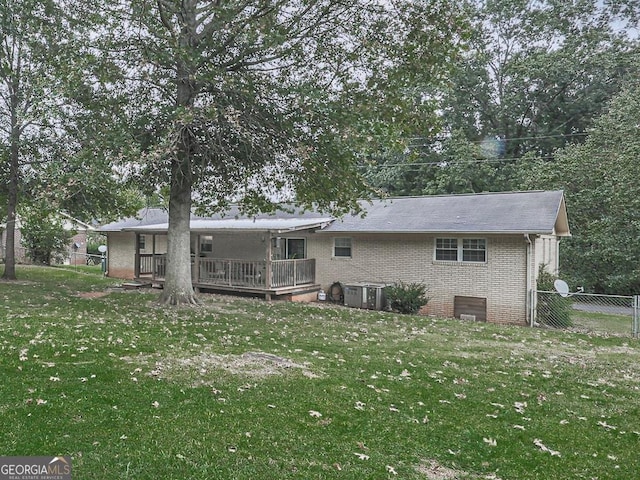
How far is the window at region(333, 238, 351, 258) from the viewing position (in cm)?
1786

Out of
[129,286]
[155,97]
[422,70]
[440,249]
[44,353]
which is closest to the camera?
[44,353]

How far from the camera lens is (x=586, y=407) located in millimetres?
5824

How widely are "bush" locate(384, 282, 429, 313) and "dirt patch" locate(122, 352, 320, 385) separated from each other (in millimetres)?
8253

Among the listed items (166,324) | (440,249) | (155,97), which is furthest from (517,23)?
(166,324)

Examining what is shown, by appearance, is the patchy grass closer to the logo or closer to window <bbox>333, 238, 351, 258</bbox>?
window <bbox>333, 238, 351, 258</bbox>

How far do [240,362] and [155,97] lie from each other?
8.33 m

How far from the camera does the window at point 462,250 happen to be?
15.2 meters

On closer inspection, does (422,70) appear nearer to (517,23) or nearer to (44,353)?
(44,353)

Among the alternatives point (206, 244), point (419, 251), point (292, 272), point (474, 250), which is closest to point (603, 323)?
point (474, 250)

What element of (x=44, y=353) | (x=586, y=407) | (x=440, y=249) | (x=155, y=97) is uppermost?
(x=155, y=97)

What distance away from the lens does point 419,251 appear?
1633 cm

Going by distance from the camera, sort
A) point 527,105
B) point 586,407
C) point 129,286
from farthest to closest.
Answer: point 527,105 < point 129,286 < point 586,407

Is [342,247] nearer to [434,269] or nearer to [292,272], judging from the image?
[292,272]

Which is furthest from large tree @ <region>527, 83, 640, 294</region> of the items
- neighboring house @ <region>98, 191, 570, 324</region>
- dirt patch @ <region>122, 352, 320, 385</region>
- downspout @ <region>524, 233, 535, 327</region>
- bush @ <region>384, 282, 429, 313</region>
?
dirt patch @ <region>122, 352, 320, 385</region>
